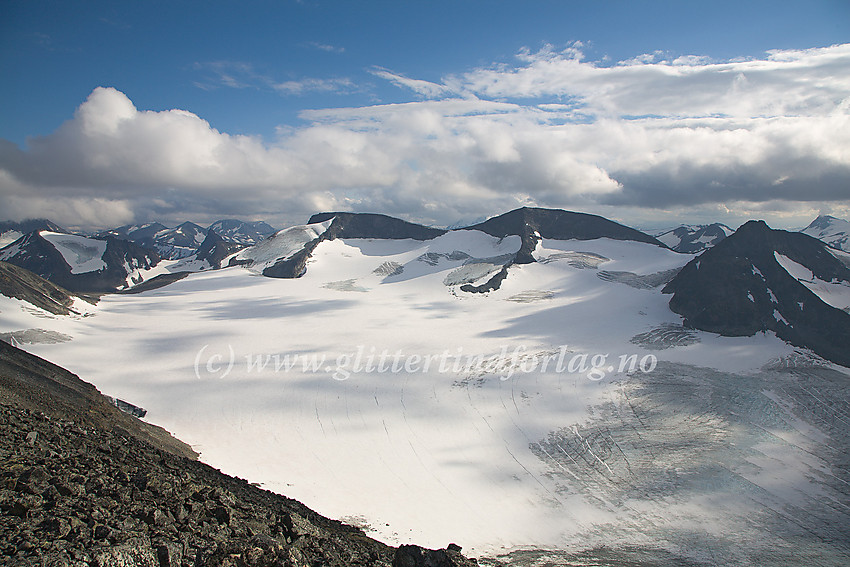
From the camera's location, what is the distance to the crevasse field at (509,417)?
22.6 meters

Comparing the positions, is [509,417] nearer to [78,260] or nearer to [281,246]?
[281,246]

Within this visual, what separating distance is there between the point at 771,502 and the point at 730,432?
28.3 feet

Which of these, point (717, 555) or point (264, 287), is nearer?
point (717, 555)

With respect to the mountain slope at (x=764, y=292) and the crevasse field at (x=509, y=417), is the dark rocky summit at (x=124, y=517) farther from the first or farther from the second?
the mountain slope at (x=764, y=292)

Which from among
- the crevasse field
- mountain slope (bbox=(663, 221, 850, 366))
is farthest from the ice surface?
the crevasse field

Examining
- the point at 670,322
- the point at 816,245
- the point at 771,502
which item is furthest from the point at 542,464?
the point at 816,245

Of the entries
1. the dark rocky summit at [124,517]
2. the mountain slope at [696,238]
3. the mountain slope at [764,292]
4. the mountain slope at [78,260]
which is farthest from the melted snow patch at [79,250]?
the mountain slope at [696,238]

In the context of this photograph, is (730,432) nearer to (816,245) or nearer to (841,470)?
(841,470)

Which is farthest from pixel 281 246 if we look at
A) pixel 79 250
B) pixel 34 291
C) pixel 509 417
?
pixel 79 250

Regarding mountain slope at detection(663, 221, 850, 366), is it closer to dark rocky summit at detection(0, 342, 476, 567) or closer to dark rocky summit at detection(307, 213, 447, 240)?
dark rocky summit at detection(0, 342, 476, 567)

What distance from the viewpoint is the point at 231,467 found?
1049 inches

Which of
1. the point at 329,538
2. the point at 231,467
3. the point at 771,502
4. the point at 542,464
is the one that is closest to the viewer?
the point at 329,538

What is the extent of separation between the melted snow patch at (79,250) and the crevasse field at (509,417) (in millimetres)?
110614

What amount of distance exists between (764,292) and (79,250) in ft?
685
